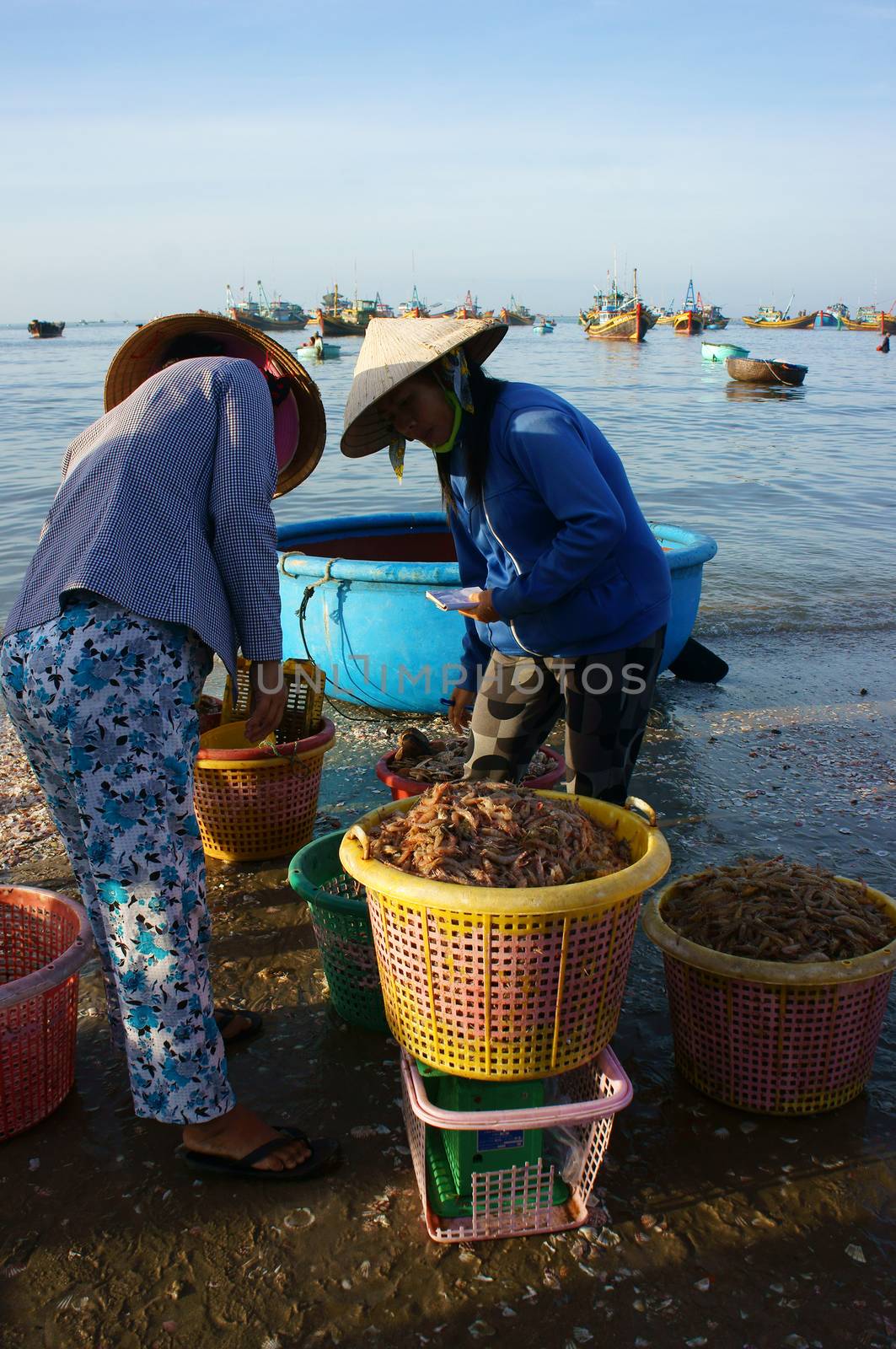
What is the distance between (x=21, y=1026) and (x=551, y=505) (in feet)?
6.27

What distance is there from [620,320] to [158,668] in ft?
247

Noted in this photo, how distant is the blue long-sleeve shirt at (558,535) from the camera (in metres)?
2.53

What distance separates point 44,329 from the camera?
315ft

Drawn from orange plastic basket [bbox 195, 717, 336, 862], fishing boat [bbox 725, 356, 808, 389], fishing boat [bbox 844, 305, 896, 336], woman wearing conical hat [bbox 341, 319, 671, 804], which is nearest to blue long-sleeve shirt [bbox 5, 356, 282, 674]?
woman wearing conical hat [bbox 341, 319, 671, 804]

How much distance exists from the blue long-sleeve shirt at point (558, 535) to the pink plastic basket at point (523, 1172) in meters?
1.17

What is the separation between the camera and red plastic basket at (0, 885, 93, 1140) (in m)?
2.42

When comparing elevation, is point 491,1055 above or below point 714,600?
above

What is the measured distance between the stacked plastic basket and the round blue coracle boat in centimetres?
319

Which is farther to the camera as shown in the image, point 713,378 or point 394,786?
point 713,378

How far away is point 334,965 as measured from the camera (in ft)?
9.57

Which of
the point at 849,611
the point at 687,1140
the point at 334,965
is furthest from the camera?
the point at 849,611

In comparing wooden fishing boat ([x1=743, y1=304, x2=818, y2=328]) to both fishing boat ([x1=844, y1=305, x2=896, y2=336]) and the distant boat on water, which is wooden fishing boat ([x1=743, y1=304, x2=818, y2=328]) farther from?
the distant boat on water

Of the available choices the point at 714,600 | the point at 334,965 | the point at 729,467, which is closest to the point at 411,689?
the point at 334,965

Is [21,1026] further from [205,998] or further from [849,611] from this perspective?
[849,611]
